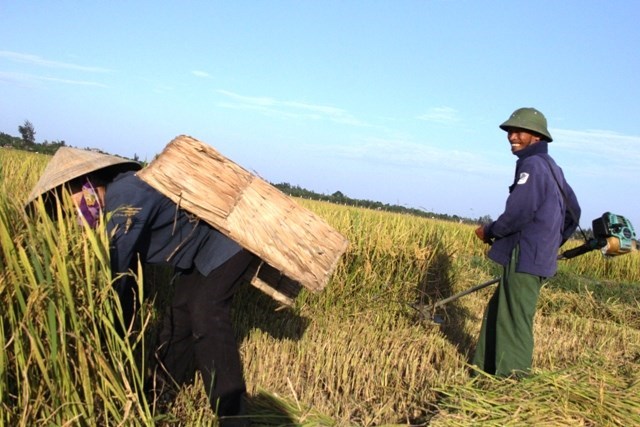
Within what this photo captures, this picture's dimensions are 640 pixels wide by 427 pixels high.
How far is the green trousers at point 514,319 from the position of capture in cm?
374

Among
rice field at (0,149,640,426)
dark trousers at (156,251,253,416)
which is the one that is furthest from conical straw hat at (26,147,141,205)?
dark trousers at (156,251,253,416)

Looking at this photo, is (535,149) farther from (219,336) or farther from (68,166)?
(68,166)

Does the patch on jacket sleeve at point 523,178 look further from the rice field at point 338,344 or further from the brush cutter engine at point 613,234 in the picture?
the rice field at point 338,344

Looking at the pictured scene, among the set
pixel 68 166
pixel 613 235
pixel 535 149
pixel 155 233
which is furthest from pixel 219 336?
pixel 613 235

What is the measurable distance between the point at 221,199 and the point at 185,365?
3.52 feet

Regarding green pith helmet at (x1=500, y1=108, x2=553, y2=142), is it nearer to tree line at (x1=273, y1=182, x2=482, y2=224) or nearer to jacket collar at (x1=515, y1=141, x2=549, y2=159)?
jacket collar at (x1=515, y1=141, x2=549, y2=159)

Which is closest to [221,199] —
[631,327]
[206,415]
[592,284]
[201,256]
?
[201,256]

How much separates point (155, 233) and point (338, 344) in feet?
6.76

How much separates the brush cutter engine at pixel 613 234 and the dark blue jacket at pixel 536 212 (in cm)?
37

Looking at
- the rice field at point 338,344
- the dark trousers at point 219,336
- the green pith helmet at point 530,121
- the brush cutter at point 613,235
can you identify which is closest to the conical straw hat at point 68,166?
the rice field at point 338,344

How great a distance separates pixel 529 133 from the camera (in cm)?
389

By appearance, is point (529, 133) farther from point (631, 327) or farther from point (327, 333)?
point (631, 327)

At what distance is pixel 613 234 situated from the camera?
396cm

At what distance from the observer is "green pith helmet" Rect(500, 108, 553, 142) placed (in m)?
3.79
